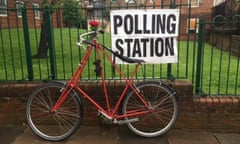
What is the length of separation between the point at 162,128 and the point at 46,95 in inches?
68.6

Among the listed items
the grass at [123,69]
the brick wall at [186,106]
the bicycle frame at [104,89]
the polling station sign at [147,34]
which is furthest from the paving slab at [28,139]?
the polling station sign at [147,34]

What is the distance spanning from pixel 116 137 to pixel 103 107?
476mm

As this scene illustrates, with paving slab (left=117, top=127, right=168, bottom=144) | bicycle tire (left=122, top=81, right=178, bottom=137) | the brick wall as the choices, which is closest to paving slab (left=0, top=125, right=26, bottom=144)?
the brick wall

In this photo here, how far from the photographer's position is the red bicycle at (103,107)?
132 inches

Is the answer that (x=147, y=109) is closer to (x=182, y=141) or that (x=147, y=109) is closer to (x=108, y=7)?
(x=182, y=141)

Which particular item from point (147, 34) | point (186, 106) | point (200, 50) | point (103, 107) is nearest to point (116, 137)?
point (103, 107)

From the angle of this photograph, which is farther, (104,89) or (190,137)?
(190,137)

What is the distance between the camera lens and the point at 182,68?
641cm

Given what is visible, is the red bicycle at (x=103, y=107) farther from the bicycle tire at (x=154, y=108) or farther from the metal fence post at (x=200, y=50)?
the metal fence post at (x=200, y=50)

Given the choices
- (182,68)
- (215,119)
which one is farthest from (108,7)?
(182,68)

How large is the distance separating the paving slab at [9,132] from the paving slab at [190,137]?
7.06ft

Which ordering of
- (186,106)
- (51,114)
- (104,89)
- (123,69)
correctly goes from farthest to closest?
(123,69), (186,106), (51,114), (104,89)

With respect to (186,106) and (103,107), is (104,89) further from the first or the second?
(186,106)

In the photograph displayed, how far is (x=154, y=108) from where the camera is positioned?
139 inches
